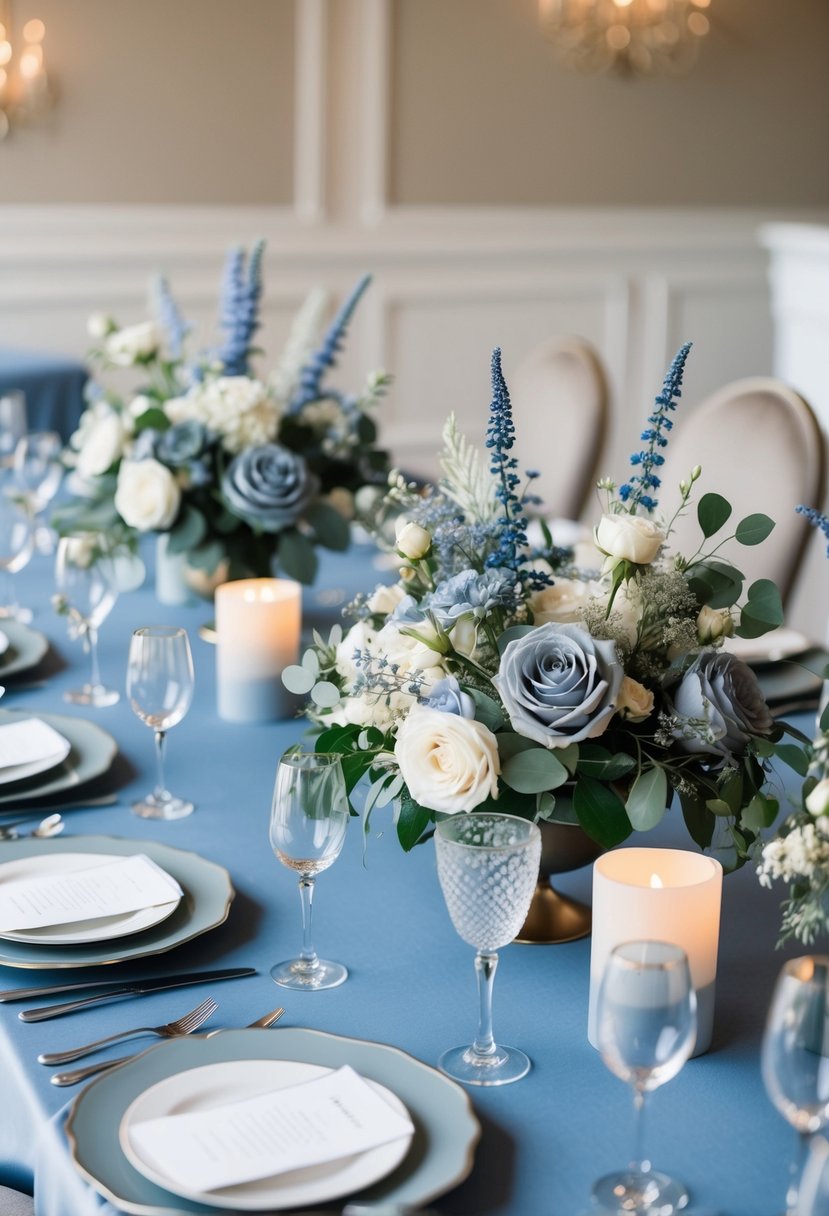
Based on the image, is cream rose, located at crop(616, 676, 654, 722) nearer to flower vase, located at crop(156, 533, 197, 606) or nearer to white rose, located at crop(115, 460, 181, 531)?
white rose, located at crop(115, 460, 181, 531)

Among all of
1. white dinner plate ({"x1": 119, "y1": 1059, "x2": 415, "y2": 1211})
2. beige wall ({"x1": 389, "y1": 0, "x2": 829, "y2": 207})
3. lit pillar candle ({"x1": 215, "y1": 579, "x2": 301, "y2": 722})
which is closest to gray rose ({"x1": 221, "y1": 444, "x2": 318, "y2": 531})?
lit pillar candle ({"x1": 215, "y1": 579, "x2": 301, "y2": 722})

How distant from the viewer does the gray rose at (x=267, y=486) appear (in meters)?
1.98

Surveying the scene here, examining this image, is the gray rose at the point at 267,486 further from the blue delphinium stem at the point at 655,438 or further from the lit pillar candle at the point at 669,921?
the lit pillar candle at the point at 669,921

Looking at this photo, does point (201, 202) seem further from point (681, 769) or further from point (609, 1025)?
point (609, 1025)

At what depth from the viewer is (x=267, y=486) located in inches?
Answer: 77.9

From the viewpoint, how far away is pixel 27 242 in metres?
4.24

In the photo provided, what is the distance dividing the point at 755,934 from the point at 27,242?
11.6 ft

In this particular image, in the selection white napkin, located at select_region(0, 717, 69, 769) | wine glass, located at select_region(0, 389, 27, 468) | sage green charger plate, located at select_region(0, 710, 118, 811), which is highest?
wine glass, located at select_region(0, 389, 27, 468)

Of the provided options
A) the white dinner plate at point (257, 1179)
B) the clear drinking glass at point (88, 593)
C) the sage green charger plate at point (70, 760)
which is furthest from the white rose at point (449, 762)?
the clear drinking glass at point (88, 593)

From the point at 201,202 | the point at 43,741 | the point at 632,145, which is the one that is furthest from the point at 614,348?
the point at 43,741

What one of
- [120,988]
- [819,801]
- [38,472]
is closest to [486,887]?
[819,801]

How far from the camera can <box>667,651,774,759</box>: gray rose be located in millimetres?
1104

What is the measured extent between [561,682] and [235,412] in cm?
102

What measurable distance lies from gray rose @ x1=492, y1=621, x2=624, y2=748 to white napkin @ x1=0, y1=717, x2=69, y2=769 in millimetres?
624
